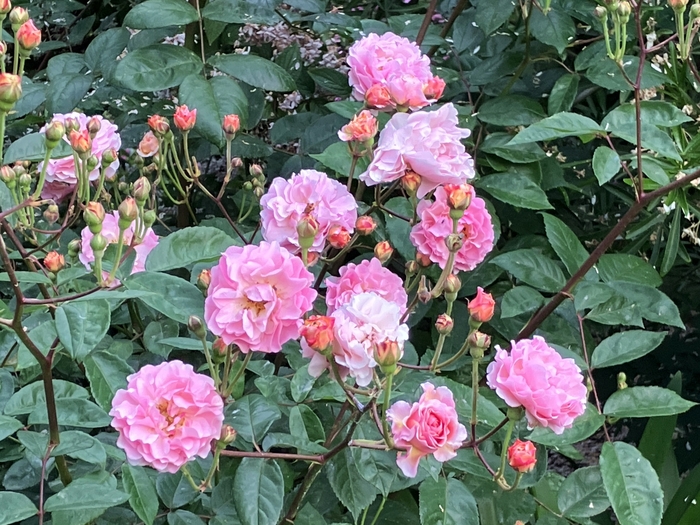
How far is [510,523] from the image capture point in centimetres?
78

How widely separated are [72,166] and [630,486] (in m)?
0.70

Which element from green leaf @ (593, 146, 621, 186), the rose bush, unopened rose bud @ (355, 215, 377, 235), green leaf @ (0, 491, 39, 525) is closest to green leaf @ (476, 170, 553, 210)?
the rose bush

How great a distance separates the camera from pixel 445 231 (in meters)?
0.69

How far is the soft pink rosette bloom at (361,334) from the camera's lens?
52 cm

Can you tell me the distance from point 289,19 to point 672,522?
1.06 meters

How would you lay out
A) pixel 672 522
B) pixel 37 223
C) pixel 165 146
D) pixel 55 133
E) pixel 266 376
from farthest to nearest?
pixel 672 522, pixel 37 223, pixel 165 146, pixel 266 376, pixel 55 133

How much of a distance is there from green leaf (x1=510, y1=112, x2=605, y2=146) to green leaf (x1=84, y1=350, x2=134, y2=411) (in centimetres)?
45

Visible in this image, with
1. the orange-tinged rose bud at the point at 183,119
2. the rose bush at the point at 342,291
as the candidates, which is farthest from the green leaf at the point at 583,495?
the orange-tinged rose bud at the point at 183,119

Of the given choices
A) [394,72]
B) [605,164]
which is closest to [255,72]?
[394,72]

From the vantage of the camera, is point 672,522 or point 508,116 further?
point 672,522

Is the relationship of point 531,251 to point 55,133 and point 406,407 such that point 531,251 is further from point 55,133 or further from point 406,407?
point 55,133

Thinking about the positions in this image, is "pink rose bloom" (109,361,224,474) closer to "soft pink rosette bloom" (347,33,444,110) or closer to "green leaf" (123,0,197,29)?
"soft pink rosette bloom" (347,33,444,110)

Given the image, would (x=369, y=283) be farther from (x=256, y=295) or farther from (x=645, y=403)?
(x=645, y=403)

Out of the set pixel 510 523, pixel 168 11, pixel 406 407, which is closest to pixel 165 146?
pixel 168 11
